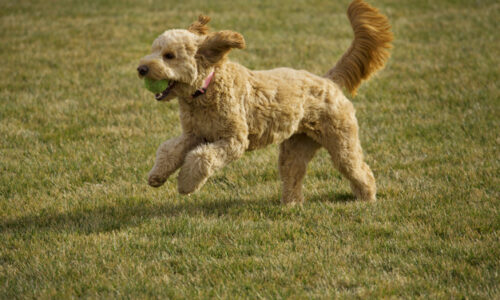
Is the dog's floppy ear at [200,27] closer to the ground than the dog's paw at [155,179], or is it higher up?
higher up

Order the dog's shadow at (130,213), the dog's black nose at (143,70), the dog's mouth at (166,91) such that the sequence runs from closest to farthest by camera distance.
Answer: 1. the dog's black nose at (143,70)
2. the dog's mouth at (166,91)
3. the dog's shadow at (130,213)

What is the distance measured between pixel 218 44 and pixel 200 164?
3.51 feet

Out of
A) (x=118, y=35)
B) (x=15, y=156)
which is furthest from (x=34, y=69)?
(x=15, y=156)

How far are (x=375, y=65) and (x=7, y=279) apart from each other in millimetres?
4250

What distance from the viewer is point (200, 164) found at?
16.9ft

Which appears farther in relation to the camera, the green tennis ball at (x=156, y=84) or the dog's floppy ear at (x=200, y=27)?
the dog's floppy ear at (x=200, y=27)

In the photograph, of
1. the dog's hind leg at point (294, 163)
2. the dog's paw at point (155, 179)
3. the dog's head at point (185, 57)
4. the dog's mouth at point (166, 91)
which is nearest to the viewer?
the dog's head at point (185, 57)

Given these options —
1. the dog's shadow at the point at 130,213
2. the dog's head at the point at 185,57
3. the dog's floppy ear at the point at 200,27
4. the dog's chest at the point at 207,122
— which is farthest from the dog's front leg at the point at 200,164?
the dog's floppy ear at the point at 200,27

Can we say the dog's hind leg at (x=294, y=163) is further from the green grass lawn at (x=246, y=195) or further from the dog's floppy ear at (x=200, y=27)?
the dog's floppy ear at (x=200, y=27)

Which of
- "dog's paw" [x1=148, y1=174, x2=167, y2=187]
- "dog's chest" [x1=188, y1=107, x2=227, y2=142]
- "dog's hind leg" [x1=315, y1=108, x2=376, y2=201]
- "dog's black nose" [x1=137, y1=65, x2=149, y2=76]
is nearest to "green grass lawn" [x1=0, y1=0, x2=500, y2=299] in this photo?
"dog's hind leg" [x1=315, y1=108, x2=376, y2=201]

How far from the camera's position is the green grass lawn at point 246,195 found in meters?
4.68

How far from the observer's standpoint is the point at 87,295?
4465 mm

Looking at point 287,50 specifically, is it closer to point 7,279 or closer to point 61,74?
point 61,74

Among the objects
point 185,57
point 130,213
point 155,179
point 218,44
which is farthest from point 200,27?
point 130,213
